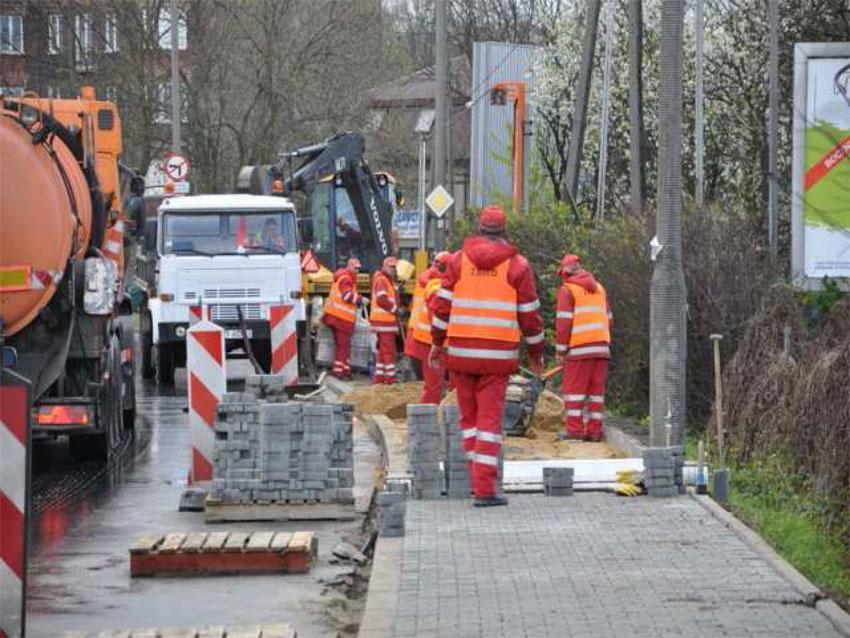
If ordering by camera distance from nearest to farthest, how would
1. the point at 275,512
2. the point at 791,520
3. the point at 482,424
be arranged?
the point at 791,520, the point at 482,424, the point at 275,512

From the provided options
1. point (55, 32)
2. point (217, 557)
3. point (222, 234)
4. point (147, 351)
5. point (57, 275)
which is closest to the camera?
point (217, 557)

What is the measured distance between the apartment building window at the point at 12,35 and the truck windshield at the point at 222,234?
21099mm

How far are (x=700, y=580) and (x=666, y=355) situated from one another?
5066 millimetres

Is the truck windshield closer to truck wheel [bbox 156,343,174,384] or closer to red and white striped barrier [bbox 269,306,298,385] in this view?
truck wheel [bbox 156,343,174,384]

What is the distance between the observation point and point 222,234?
26938 millimetres

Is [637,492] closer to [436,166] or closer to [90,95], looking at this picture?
[90,95]

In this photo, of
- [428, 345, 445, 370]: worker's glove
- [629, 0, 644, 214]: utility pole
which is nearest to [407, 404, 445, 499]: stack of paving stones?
[428, 345, 445, 370]: worker's glove

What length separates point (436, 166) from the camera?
1399 inches

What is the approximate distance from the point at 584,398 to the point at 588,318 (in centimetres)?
74

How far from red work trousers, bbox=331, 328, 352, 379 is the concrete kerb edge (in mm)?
14617

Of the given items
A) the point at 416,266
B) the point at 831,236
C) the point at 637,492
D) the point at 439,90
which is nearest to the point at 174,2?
the point at 439,90

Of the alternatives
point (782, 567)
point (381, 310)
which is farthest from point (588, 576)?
point (381, 310)

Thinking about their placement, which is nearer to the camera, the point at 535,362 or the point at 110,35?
the point at 535,362

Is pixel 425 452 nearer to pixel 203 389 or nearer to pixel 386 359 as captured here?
pixel 203 389
